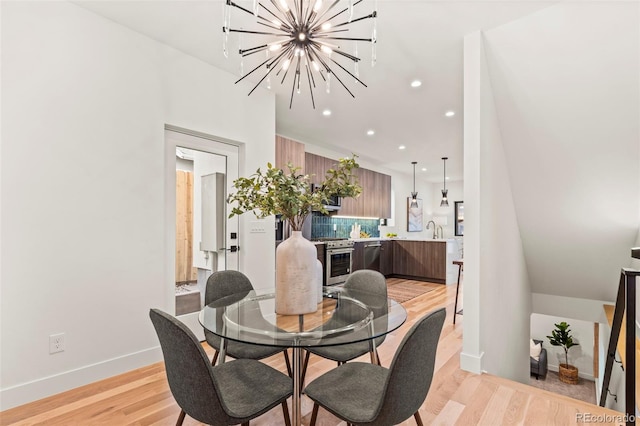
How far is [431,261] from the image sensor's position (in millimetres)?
6664

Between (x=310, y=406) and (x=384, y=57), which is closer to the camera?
(x=310, y=406)

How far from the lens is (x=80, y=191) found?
2.37 m

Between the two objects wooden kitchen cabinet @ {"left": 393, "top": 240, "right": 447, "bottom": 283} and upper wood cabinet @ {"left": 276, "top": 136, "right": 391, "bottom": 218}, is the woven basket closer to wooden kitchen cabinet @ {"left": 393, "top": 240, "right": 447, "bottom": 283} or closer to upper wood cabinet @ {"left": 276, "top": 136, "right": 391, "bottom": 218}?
wooden kitchen cabinet @ {"left": 393, "top": 240, "right": 447, "bottom": 283}

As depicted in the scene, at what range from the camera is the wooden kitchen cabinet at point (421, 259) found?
6539 mm

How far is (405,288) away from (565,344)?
3.54 meters

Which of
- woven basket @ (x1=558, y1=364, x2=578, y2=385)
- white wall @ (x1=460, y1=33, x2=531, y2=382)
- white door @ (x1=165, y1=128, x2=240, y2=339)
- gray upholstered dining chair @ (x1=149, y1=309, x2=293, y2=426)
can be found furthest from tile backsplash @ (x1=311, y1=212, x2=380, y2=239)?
gray upholstered dining chair @ (x1=149, y1=309, x2=293, y2=426)

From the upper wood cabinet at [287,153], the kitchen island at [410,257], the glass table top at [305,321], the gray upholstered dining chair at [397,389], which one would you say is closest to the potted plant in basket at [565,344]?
the kitchen island at [410,257]

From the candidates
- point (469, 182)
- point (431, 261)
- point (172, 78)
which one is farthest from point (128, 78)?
point (431, 261)

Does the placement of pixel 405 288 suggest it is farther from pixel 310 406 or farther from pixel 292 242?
pixel 292 242

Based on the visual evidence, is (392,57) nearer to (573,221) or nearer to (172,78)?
(172,78)

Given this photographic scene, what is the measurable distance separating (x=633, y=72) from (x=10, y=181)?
14.3ft

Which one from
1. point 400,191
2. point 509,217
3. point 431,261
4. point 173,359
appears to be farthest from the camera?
point 400,191

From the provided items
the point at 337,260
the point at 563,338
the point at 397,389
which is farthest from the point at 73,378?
the point at 563,338

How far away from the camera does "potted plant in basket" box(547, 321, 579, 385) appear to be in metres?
6.38
